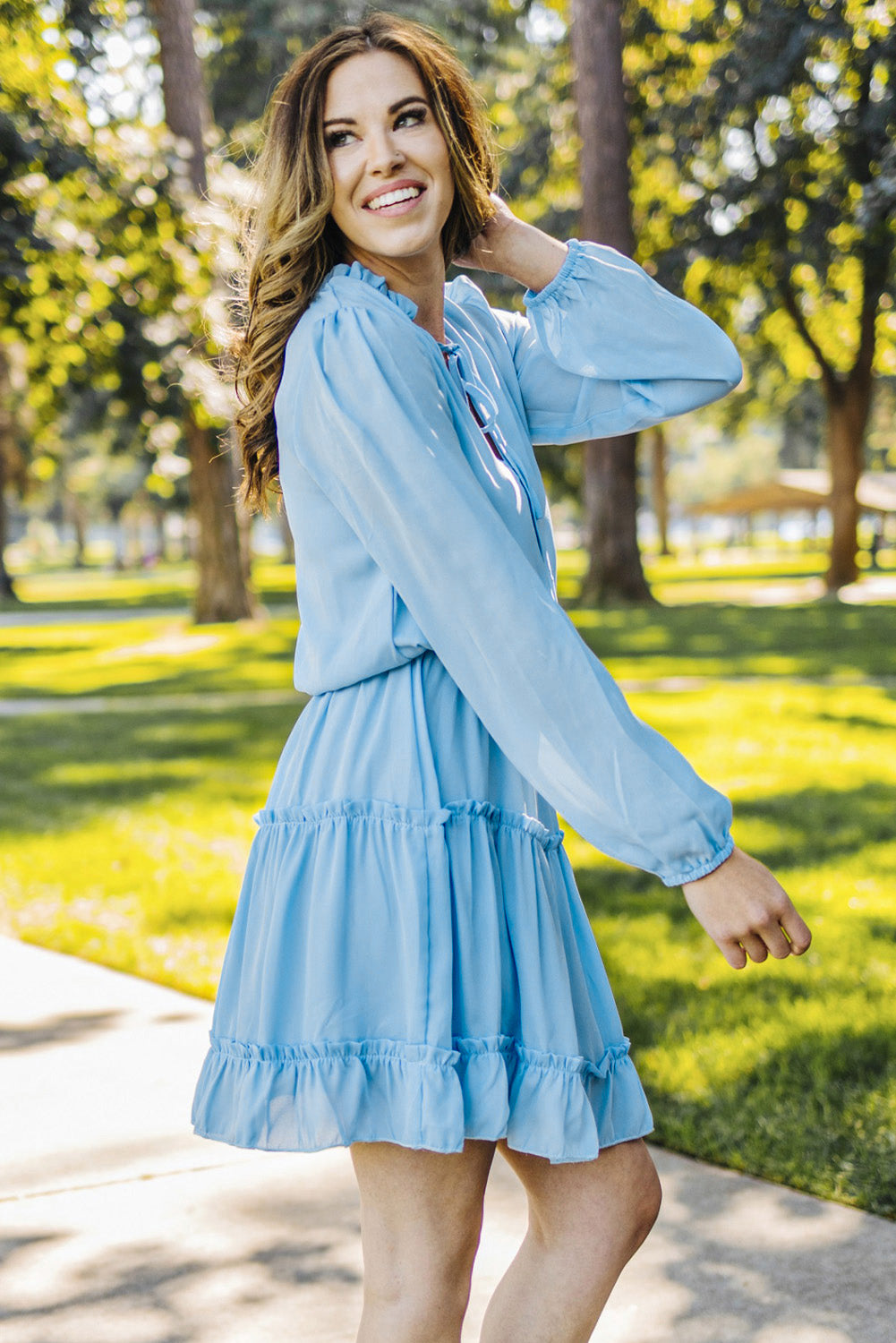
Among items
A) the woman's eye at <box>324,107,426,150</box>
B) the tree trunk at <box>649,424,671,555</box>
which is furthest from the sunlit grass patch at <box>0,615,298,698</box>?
the tree trunk at <box>649,424,671,555</box>

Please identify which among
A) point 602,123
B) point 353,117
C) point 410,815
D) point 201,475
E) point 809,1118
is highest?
point 602,123

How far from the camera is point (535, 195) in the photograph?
26.9 meters

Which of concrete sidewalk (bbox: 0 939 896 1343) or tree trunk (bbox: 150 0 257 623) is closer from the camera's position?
concrete sidewalk (bbox: 0 939 896 1343)

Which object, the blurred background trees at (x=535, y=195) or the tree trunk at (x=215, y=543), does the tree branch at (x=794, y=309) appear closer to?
the blurred background trees at (x=535, y=195)

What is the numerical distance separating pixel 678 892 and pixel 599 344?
4151 mm

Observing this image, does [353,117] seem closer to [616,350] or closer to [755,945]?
[616,350]

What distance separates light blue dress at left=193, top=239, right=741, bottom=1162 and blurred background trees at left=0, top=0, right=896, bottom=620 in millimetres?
490

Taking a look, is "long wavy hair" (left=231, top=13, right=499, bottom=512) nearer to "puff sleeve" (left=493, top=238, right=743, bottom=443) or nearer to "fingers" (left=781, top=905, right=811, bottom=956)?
"puff sleeve" (left=493, top=238, right=743, bottom=443)

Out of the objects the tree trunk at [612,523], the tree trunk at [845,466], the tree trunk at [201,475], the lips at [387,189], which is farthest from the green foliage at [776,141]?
the lips at [387,189]

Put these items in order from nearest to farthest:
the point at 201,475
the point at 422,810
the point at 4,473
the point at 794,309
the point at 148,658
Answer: the point at 422,810
the point at 148,658
the point at 201,475
the point at 794,309
the point at 4,473

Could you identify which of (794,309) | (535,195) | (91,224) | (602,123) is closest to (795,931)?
(91,224)

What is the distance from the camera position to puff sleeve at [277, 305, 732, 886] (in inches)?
61.9

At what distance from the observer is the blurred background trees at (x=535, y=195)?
9797mm

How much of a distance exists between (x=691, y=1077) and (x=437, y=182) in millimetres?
2695
